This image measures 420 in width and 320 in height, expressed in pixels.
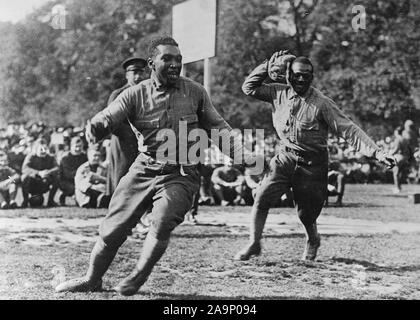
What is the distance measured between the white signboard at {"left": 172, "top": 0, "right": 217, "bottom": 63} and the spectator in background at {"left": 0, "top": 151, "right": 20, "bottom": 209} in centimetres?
335

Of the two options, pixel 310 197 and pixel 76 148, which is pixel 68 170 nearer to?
pixel 76 148

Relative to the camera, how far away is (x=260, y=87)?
5.43 meters

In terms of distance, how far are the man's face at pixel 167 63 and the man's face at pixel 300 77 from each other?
4.91 ft

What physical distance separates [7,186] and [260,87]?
4705 mm

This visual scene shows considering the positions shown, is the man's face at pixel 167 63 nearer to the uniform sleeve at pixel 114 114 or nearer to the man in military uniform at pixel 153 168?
the man in military uniform at pixel 153 168

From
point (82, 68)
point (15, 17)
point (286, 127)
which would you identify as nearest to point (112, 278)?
point (286, 127)

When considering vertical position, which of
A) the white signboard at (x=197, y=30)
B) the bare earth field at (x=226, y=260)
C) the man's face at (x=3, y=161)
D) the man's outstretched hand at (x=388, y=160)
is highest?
the white signboard at (x=197, y=30)

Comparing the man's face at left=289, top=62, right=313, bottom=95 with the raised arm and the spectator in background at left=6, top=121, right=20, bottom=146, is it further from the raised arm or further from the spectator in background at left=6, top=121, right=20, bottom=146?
the spectator in background at left=6, top=121, right=20, bottom=146

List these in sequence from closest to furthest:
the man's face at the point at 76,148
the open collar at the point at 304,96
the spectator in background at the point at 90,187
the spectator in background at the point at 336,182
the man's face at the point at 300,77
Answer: the man's face at the point at 300,77
the open collar at the point at 304,96
the spectator in background at the point at 90,187
the man's face at the point at 76,148
the spectator in background at the point at 336,182

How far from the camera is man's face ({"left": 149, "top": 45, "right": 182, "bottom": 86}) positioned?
3.97m

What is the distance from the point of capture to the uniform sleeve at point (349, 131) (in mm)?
4762

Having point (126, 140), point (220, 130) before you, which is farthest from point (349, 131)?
point (126, 140)

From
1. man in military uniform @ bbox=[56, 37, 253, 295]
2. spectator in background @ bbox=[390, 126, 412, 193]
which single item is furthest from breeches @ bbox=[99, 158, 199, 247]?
spectator in background @ bbox=[390, 126, 412, 193]

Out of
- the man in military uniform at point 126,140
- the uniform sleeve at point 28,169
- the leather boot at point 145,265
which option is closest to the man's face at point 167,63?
the leather boot at point 145,265
